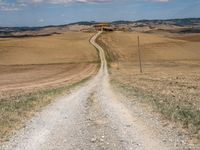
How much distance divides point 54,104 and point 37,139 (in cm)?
984

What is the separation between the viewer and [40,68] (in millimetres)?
75750

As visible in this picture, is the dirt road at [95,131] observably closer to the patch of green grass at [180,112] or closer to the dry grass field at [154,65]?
the patch of green grass at [180,112]

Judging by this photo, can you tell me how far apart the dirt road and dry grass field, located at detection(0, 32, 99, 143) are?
7.70 feet

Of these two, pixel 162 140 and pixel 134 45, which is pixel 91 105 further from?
pixel 134 45

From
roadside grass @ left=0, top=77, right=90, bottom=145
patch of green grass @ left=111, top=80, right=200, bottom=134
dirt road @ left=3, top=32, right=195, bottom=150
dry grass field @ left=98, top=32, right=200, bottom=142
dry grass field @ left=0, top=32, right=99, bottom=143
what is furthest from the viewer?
dry grass field @ left=98, top=32, right=200, bottom=142

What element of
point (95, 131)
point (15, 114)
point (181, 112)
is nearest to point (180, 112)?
point (181, 112)

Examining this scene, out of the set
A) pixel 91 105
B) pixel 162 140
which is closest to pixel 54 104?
pixel 91 105

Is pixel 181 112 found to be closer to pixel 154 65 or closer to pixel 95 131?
pixel 95 131

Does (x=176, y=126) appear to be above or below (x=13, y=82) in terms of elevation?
above

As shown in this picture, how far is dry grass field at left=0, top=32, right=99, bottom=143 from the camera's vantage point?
34609mm

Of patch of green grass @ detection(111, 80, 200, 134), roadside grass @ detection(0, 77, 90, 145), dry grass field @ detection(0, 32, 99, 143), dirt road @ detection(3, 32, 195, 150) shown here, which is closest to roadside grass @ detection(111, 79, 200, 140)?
patch of green grass @ detection(111, 80, 200, 134)

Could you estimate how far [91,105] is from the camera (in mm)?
23234

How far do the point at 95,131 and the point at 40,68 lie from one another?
6109 centimetres

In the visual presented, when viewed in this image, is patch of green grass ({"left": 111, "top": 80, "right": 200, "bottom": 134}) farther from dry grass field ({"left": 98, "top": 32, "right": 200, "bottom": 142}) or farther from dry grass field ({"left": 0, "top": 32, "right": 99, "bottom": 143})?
dry grass field ({"left": 0, "top": 32, "right": 99, "bottom": 143})
